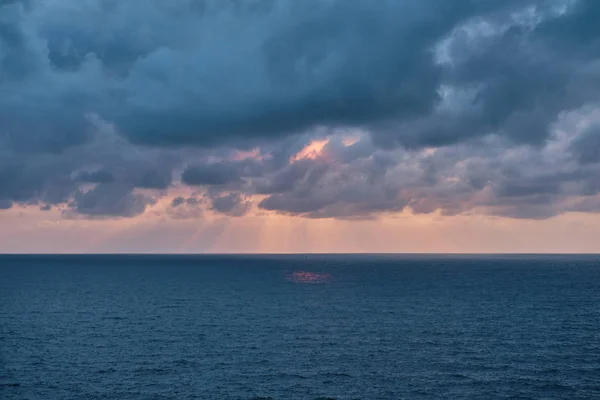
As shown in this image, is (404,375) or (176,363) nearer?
(404,375)

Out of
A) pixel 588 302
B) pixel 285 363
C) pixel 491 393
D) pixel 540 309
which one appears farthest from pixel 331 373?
pixel 588 302

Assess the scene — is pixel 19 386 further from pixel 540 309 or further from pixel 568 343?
pixel 540 309

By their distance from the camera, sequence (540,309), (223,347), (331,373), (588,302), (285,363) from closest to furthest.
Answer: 1. (331,373)
2. (285,363)
3. (223,347)
4. (540,309)
5. (588,302)

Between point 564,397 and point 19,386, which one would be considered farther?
point 19,386

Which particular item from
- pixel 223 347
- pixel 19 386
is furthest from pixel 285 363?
pixel 19 386

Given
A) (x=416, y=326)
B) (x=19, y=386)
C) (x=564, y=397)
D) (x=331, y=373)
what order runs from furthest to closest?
(x=416, y=326)
(x=331, y=373)
(x=19, y=386)
(x=564, y=397)

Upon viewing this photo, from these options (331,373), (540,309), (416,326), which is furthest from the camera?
→ (540,309)

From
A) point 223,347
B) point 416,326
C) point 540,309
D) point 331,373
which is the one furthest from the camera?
point 540,309

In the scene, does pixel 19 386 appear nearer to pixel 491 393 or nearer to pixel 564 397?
pixel 491 393
